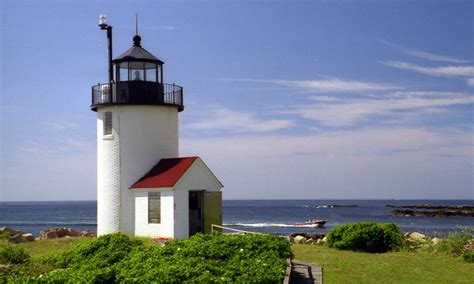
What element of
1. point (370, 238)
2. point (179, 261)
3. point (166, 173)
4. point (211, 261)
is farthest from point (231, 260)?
point (166, 173)

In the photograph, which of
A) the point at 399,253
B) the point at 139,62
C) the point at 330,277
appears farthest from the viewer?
the point at 139,62

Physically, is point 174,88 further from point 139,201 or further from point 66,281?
point 66,281

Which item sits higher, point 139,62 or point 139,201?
point 139,62

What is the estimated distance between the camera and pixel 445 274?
15.4 metres

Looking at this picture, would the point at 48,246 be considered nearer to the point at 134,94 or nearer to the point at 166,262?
the point at 134,94

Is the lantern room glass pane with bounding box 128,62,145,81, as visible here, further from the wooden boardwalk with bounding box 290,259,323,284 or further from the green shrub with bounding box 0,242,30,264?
the wooden boardwalk with bounding box 290,259,323,284

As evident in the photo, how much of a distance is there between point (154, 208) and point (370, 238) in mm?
8047

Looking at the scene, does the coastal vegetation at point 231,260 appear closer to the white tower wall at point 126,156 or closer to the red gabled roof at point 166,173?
the white tower wall at point 126,156

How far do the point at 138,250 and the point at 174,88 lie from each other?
1079 cm

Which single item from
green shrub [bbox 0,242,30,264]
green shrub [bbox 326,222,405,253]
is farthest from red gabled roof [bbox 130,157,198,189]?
green shrub [bbox 0,242,30,264]

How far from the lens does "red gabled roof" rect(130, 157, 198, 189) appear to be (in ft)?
69.5

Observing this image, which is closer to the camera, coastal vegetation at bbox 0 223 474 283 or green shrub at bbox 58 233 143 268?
coastal vegetation at bbox 0 223 474 283

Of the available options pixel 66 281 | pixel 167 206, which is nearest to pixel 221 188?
pixel 167 206

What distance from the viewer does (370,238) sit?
20.5m
